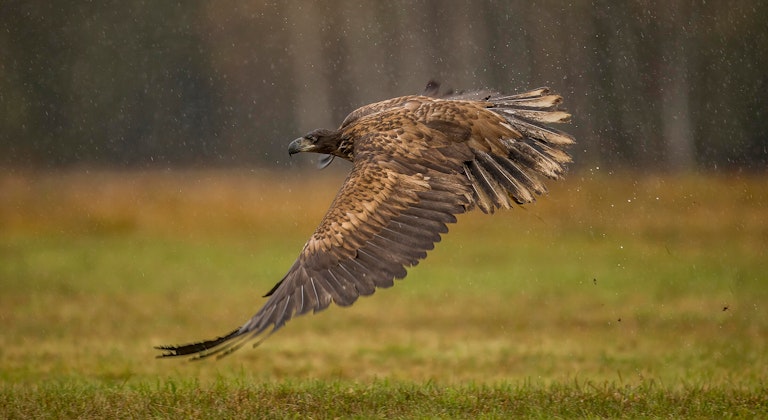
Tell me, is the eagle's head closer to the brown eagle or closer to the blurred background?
the brown eagle

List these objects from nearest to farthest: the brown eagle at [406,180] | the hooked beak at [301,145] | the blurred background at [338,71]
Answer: the brown eagle at [406,180] < the hooked beak at [301,145] < the blurred background at [338,71]

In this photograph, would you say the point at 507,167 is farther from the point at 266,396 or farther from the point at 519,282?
the point at 519,282

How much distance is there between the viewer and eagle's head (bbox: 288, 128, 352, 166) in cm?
760

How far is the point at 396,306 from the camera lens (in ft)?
43.4

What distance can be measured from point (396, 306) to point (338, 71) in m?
10.8

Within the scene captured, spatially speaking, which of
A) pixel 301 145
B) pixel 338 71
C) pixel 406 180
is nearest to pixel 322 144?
pixel 301 145

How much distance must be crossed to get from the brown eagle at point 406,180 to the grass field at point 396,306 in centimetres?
89

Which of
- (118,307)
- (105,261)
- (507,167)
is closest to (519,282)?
(118,307)

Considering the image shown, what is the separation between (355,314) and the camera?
509 inches

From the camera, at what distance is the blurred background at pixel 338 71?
19.8 meters

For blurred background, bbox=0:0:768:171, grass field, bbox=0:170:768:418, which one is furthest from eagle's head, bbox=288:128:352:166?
blurred background, bbox=0:0:768:171

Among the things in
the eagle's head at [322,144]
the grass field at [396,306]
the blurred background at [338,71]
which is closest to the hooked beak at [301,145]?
the eagle's head at [322,144]

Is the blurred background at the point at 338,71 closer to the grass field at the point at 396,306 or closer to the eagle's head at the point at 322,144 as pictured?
the grass field at the point at 396,306

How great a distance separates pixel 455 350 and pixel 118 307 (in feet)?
14.1
